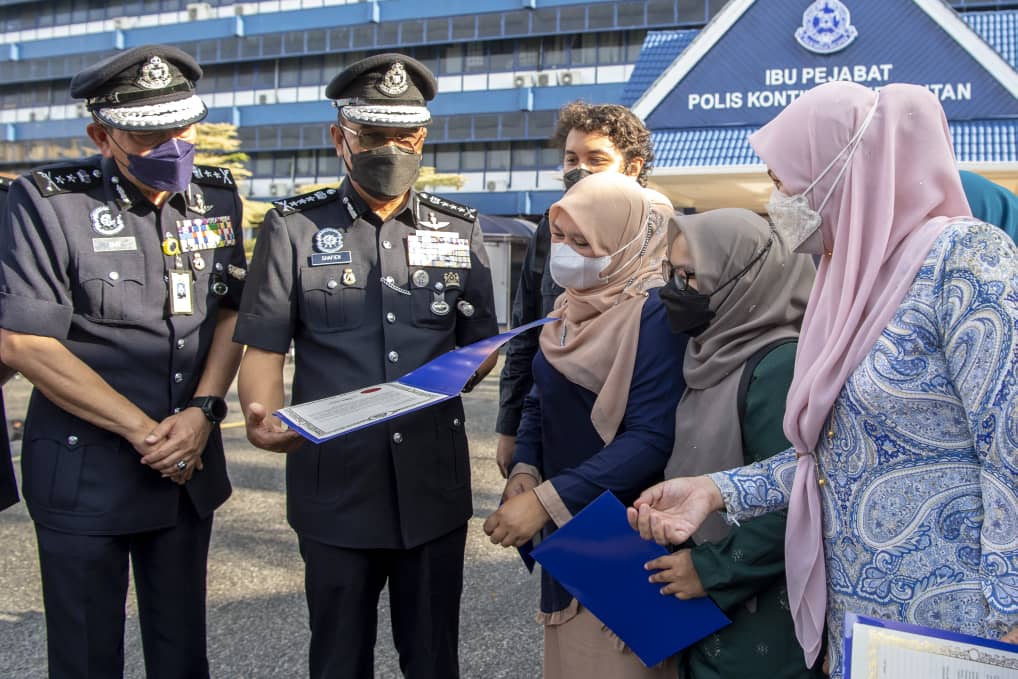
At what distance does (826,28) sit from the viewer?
9.90 metres

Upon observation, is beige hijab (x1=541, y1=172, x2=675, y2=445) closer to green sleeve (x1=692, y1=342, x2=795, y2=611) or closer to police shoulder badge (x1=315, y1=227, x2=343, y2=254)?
green sleeve (x1=692, y1=342, x2=795, y2=611)

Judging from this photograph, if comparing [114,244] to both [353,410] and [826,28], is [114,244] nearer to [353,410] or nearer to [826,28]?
[353,410]

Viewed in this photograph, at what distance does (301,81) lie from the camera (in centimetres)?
4181

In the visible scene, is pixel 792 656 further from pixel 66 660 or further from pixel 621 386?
pixel 66 660

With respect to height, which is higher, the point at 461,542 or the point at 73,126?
the point at 73,126

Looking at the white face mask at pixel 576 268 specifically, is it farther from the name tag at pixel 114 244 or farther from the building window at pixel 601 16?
the building window at pixel 601 16

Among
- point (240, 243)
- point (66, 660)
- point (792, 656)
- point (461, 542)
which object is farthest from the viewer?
point (240, 243)

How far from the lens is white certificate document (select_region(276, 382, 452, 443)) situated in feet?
5.87

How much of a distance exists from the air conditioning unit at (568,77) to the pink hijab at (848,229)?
1444 inches

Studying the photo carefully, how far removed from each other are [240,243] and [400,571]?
1190mm

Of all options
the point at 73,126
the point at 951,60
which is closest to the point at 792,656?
the point at 951,60

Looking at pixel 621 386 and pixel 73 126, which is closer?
pixel 621 386

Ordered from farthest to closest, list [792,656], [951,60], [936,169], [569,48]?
[569,48] → [951,60] → [792,656] → [936,169]

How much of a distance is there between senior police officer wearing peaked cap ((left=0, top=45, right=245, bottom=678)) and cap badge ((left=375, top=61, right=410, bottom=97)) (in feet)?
1.94
